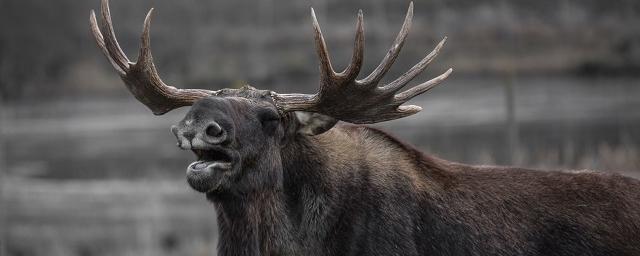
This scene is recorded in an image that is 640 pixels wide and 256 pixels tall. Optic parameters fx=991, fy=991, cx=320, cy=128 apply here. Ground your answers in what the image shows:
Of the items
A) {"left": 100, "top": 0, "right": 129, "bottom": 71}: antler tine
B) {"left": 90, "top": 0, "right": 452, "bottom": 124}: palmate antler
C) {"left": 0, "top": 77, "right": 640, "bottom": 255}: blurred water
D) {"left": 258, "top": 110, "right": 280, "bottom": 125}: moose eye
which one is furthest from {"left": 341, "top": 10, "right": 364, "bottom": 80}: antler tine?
{"left": 0, "top": 77, "right": 640, "bottom": 255}: blurred water

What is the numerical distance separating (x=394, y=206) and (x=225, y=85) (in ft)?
75.5

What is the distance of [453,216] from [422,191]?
0.79ft

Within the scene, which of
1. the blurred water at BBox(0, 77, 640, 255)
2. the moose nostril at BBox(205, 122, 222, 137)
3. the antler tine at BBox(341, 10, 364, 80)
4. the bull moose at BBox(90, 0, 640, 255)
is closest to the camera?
the moose nostril at BBox(205, 122, 222, 137)

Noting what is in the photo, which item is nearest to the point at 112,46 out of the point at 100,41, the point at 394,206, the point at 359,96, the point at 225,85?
the point at 100,41

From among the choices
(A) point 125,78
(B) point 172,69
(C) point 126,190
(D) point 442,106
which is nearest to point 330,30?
(B) point 172,69

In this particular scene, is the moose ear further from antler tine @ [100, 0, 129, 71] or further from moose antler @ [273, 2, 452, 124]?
antler tine @ [100, 0, 129, 71]

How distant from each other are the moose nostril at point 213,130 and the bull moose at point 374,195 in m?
0.25

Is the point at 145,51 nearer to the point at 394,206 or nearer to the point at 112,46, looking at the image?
the point at 112,46

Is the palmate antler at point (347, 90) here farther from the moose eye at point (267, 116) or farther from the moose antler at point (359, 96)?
the moose eye at point (267, 116)

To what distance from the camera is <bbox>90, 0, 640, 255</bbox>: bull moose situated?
5.78 metres

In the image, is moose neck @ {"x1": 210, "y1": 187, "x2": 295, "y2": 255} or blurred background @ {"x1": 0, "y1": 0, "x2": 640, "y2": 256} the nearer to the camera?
moose neck @ {"x1": 210, "y1": 187, "x2": 295, "y2": 255}

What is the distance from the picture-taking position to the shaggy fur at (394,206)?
5.79m

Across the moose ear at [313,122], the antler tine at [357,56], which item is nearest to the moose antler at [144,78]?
the moose ear at [313,122]

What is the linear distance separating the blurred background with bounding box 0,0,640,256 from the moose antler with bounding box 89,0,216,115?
6062 millimetres
